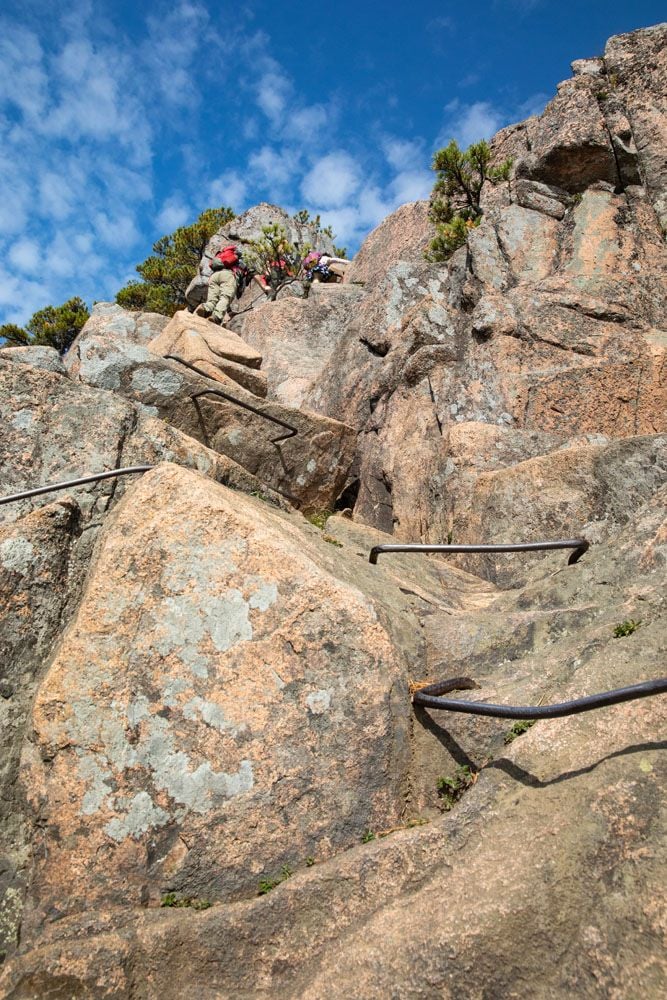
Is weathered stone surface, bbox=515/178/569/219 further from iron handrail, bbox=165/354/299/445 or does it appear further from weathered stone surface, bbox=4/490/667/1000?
weathered stone surface, bbox=4/490/667/1000

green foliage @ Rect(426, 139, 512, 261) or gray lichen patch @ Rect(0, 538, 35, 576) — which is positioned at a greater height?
green foliage @ Rect(426, 139, 512, 261)

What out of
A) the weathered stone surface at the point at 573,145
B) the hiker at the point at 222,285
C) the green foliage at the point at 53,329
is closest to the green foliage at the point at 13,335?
the green foliage at the point at 53,329

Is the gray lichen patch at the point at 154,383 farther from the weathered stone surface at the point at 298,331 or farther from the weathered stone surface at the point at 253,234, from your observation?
the weathered stone surface at the point at 253,234

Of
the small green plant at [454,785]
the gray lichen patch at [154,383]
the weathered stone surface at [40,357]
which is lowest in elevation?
the small green plant at [454,785]

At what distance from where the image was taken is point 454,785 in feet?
13.9

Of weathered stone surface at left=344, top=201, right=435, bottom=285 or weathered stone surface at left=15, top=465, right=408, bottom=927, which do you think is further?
weathered stone surface at left=344, top=201, right=435, bottom=285

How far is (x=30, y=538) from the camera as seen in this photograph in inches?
203

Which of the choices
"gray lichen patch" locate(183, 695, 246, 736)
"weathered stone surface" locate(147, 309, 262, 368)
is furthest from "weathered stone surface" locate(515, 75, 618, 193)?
"gray lichen patch" locate(183, 695, 246, 736)

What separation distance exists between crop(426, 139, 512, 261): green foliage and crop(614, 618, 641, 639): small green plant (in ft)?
40.9

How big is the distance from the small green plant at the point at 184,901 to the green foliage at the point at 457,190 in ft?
46.7

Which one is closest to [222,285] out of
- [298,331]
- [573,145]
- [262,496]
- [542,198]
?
[298,331]

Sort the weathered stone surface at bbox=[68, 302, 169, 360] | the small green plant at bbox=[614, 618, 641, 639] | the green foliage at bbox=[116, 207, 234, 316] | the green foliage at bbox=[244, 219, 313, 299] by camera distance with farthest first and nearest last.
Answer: the green foliage at bbox=[116, 207, 234, 316], the green foliage at bbox=[244, 219, 313, 299], the weathered stone surface at bbox=[68, 302, 169, 360], the small green plant at bbox=[614, 618, 641, 639]

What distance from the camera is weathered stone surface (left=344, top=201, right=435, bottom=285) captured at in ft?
61.6

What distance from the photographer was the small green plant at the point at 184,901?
12.5 ft
